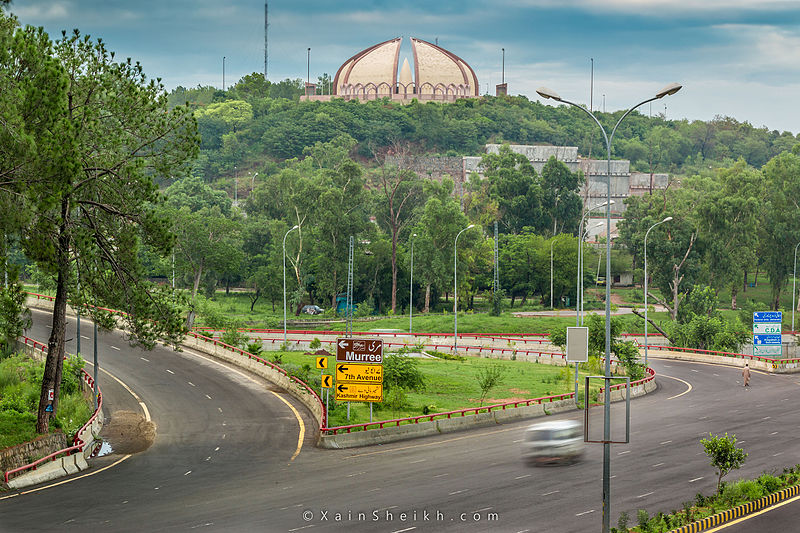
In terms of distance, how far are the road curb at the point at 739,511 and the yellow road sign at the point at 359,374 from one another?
16.7 m

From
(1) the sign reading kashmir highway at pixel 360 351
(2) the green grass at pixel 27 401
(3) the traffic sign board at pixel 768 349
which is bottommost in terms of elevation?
(2) the green grass at pixel 27 401

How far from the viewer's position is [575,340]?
144ft

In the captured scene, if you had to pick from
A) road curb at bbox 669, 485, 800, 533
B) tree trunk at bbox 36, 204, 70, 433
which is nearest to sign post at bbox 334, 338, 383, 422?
tree trunk at bbox 36, 204, 70, 433

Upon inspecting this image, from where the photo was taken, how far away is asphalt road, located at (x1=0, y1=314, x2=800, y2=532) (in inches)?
1035

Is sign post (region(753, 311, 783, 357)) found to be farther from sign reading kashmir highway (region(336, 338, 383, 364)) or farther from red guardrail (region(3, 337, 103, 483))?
red guardrail (region(3, 337, 103, 483))

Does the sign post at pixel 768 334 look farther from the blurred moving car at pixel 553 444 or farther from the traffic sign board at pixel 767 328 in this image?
the blurred moving car at pixel 553 444

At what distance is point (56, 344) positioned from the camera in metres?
36.5

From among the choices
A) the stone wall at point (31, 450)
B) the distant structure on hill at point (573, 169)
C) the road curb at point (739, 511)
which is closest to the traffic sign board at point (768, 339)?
the road curb at point (739, 511)

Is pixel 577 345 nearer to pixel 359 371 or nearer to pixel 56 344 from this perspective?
pixel 359 371

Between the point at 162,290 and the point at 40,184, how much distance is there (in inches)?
429

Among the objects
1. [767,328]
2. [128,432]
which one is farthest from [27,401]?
[767,328]

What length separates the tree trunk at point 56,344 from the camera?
3491cm

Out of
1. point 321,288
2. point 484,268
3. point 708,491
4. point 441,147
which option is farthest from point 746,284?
point 708,491

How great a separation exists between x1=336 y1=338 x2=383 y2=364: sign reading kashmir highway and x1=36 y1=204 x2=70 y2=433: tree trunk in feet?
36.6
